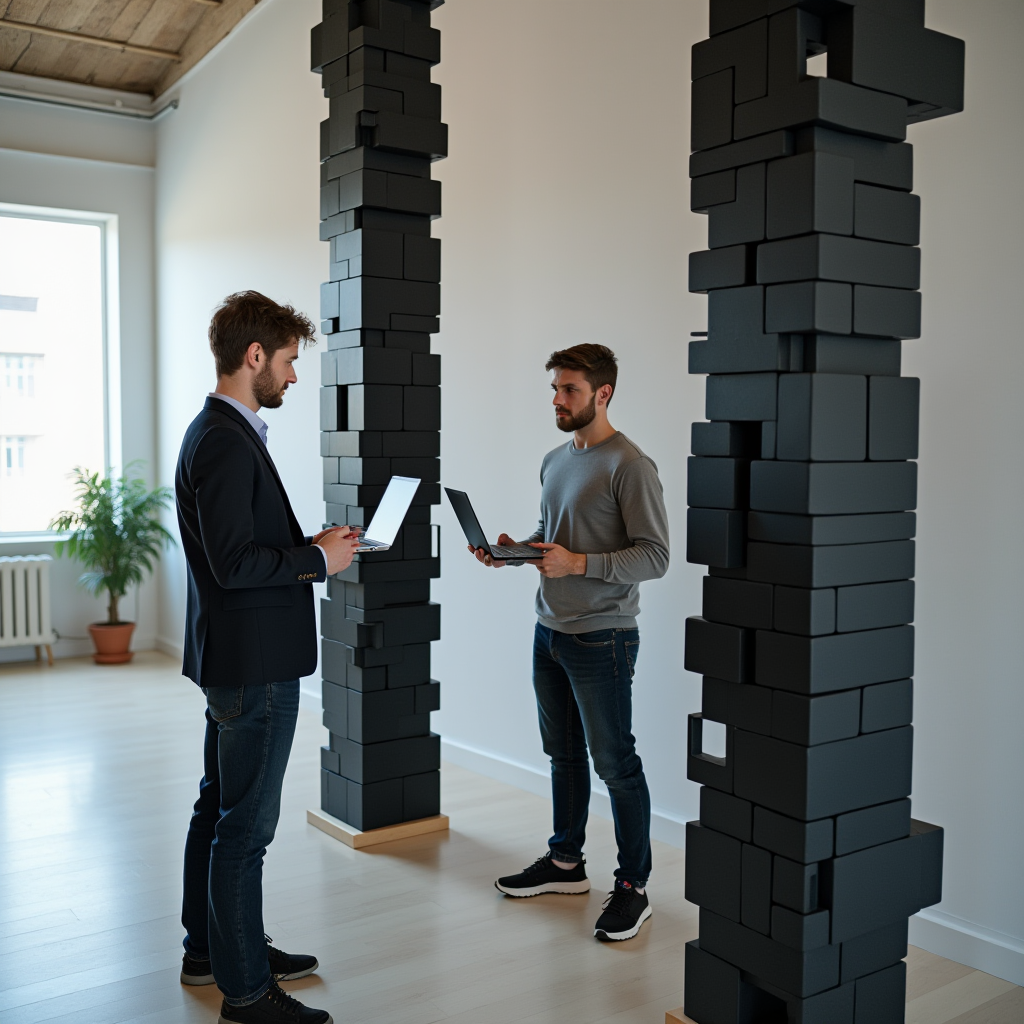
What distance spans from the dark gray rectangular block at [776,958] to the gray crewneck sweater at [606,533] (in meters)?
0.94

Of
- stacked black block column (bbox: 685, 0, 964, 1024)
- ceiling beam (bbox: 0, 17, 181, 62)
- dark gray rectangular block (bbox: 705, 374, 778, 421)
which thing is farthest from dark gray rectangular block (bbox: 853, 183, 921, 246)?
ceiling beam (bbox: 0, 17, 181, 62)

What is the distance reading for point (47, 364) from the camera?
7949mm

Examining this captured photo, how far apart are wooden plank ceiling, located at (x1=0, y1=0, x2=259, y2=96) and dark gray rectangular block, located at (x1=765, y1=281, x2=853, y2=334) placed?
5.63 m

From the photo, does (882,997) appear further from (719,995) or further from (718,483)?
(718,483)

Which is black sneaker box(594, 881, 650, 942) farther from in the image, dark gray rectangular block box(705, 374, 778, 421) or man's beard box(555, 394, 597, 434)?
dark gray rectangular block box(705, 374, 778, 421)

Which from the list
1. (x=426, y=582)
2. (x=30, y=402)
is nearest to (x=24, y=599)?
(x=30, y=402)

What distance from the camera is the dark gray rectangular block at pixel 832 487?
A: 2.17 meters

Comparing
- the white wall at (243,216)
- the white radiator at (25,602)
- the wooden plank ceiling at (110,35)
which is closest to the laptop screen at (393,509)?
the white wall at (243,216)

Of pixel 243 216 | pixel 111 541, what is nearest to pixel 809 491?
pixel 243 216

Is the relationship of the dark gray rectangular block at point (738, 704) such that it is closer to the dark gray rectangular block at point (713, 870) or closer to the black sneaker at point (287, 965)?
the dark gray rectangular block at point (713, 870)

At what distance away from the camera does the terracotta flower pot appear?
7488mm

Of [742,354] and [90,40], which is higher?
[90,40]

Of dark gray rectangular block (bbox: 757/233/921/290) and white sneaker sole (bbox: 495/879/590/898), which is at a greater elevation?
dark gray rectangular block (bbox: 757/233/921/290)

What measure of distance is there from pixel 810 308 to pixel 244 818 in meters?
1.69
